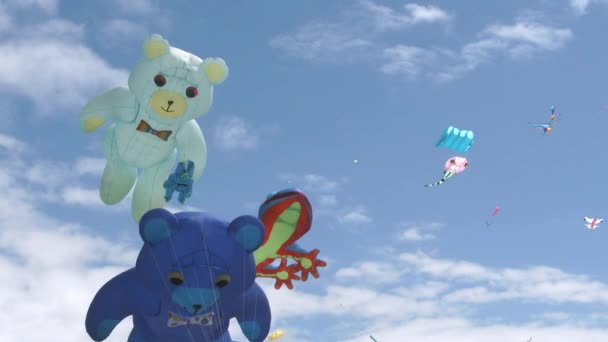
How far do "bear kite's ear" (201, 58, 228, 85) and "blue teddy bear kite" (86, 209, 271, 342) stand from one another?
95.5 inches

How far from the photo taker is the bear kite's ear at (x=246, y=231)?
1166 cm

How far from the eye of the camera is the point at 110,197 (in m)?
13.5

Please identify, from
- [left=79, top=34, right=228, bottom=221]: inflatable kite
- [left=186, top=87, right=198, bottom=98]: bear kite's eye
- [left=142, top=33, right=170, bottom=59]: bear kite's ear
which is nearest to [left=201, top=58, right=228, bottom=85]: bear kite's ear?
[left=79, top=34, right=228, bottom=221]: inflatable kite

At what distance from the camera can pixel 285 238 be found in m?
13.0

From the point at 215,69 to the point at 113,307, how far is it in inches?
162

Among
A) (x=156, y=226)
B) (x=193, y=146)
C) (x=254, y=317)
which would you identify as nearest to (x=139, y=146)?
(x=193, y=146)

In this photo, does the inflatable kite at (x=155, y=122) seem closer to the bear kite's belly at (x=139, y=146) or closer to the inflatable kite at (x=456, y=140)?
the bear kite's belly at (x=139, y=146)

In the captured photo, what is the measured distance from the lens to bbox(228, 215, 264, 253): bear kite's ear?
11.7 metres

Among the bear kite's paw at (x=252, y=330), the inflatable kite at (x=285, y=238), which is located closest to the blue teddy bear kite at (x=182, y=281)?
the bear kite's paw at (x=252, y=330)

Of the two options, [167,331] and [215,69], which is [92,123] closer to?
[215,69]

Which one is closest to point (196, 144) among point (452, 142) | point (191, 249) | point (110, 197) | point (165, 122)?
point (165, 122)

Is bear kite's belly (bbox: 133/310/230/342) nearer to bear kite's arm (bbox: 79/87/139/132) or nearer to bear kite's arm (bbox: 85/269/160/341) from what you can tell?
bear kite's arm (bbox: 85/269/160/341)

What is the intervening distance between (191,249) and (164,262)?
43 cm

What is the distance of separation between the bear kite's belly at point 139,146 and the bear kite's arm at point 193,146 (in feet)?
0.64
